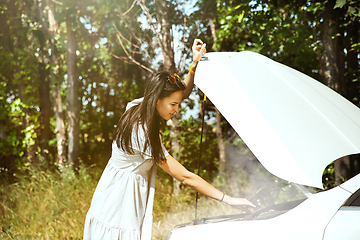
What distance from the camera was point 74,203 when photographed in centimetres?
495

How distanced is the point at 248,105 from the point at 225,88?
192mm

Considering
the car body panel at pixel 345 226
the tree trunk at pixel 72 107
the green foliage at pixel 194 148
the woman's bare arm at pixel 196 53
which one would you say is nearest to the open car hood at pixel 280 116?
the woman's bare arm at pixel 196 53

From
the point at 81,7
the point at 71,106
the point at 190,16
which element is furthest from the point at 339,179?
the point at 81,7

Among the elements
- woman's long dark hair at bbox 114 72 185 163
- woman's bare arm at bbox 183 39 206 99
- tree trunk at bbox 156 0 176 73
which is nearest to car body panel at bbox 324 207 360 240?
woman's long dark hair at bbox 114 72 185 163

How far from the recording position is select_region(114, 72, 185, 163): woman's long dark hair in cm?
202

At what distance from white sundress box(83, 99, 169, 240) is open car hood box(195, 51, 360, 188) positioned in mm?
678

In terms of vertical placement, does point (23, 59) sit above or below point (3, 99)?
above

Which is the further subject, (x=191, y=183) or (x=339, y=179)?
(x=339, y=179)

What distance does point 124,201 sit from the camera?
2.06 metres

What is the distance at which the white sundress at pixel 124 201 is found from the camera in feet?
6.72

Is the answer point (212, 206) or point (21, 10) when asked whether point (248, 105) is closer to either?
point (212, 206)

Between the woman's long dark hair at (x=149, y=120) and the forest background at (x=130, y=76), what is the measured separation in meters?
2.54

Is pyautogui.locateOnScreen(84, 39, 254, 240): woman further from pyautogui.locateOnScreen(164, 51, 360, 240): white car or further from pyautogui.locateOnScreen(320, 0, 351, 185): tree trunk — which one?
pyautogui.locateOnScreen(320, 0, 351, 185): tree trunk

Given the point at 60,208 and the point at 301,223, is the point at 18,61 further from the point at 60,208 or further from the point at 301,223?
the point at 301,223
